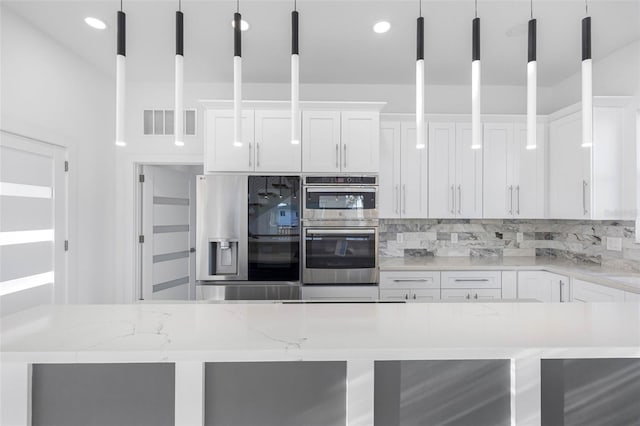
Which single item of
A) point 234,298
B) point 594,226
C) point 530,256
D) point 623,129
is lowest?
point 234,298

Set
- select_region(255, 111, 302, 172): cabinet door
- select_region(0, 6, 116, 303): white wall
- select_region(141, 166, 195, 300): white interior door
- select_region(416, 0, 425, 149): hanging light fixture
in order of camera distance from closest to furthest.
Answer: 1. select_region(416, 0, 425, 149): hanging light fixture
2. select_region(0, 6, 116, 303): white wall
3. select_region(255, 111, 302, 172): cabinet door
4. select_region(141, 166, 195, 300): white interior door

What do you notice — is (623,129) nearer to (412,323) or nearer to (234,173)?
(412,323)

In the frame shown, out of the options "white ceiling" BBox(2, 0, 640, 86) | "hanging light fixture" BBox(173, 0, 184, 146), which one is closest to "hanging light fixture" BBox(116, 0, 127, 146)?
"hanging light fixture" BBox(173, 0, 184, 146)

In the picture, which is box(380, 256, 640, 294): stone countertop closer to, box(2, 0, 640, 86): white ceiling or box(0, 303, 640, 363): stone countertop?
box(0, 303, 640, 363): stone countertop

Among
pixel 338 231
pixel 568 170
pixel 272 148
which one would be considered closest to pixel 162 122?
pixel 272 148

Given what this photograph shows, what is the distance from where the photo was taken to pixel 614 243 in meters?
2.95

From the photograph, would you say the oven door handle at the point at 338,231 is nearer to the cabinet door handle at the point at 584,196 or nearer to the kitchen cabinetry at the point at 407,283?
the kitchen cabinetry at the point at 407,283

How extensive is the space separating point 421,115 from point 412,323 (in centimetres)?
79

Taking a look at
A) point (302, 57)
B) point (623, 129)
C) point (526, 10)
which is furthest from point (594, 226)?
point (302, 57)

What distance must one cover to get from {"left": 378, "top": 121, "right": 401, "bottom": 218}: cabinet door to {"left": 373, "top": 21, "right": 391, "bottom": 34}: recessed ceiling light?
93cm

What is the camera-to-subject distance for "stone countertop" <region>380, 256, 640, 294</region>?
2.40m

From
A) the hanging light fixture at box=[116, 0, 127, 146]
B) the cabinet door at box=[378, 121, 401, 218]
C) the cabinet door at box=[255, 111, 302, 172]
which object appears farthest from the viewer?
the cabinet door at box=[378, 121, 401, 218]

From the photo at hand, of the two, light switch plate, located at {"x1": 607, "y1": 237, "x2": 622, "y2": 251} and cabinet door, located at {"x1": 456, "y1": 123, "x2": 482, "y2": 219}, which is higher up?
cabinet door, located at {"x1": 456, "y1": 123, "x2": 482, "y2": 219}

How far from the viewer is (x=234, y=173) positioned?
2969mm
